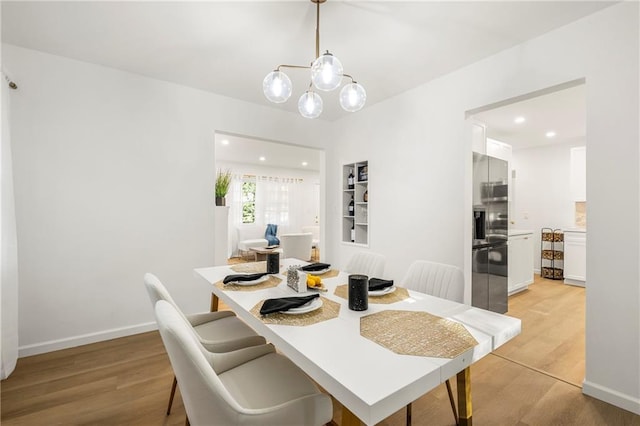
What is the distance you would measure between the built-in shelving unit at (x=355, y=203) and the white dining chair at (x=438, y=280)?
1871 mm

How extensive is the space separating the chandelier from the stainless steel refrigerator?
69.0 inches

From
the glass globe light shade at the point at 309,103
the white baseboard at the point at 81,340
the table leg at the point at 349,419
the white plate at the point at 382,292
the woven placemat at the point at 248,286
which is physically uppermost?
the glass globe light shade at the point at 309,103

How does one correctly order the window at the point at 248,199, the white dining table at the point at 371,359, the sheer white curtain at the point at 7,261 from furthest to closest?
the window at the point at 248,199 → the sheer white curtain at the point at 7,261 → the white dining table at the point at 371,359

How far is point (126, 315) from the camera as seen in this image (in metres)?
2.82

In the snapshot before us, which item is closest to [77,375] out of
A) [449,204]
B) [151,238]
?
[151,238]

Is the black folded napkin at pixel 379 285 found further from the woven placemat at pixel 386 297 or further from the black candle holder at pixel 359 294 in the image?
the black candle holder at pixel 359 294

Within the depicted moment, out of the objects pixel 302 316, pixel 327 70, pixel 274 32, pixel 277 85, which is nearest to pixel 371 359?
pixel 302 316

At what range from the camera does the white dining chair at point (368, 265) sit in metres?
2.27

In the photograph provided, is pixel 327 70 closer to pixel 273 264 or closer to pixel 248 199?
pixel 273 264

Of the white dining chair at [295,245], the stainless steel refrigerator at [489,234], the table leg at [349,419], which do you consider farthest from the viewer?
the white dining chair at [295,245]

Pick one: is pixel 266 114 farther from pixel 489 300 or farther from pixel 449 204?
pixel 489 300

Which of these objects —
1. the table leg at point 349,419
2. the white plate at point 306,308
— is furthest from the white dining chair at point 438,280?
the table leg at point 349,419

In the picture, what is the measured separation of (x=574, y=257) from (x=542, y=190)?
1.52 meters

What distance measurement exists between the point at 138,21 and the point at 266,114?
5.74 feet
